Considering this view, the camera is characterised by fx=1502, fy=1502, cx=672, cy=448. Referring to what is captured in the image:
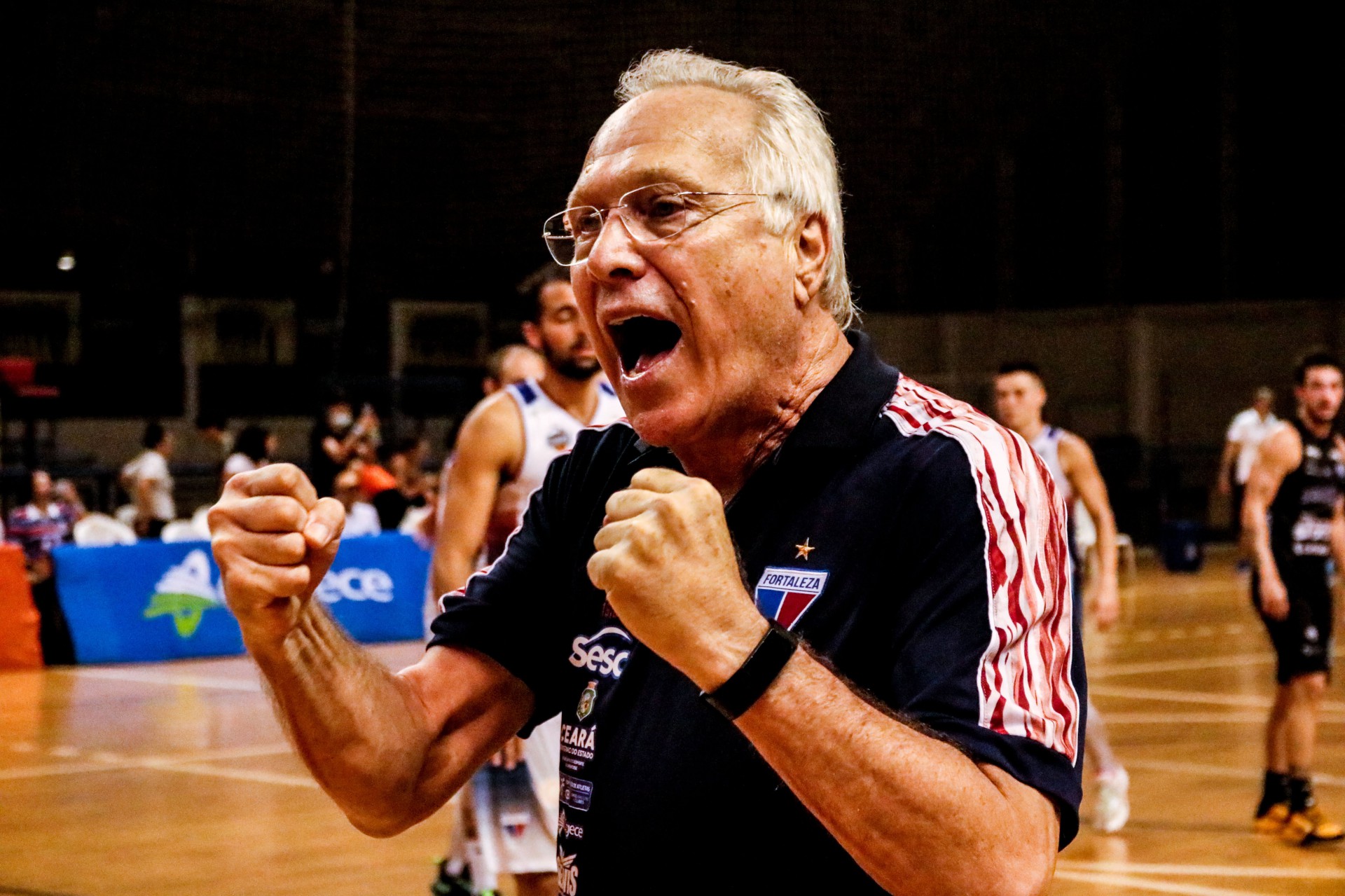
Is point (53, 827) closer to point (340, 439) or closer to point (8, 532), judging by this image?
point (8, 532)

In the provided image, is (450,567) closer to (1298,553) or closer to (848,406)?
(848,406)

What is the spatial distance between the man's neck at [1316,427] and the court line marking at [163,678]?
706 centimetres

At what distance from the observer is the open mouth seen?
73.0 inches

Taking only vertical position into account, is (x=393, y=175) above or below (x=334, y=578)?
above

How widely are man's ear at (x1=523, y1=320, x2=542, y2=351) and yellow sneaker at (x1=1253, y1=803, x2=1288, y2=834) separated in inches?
152

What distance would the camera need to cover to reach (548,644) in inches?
80.5

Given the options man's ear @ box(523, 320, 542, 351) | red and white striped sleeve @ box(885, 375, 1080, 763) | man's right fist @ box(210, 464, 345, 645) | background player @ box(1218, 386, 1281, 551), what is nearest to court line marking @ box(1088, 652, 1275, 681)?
background player @ box(1218, 386, 1281, 551)

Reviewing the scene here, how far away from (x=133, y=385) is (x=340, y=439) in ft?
23.5

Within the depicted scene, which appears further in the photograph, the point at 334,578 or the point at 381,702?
the point at 334,578

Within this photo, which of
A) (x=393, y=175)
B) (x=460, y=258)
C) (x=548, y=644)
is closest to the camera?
(x=548, y=644)

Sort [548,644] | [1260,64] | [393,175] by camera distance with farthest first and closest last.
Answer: [1260,64], [393,175], [548,644]

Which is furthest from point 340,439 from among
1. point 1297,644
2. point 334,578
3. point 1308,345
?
point 1308,345

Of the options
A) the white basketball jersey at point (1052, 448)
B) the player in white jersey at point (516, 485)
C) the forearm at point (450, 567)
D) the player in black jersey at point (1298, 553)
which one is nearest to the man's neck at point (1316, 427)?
the player in black jersey at point (1298, 553)

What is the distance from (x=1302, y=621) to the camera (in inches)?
273
